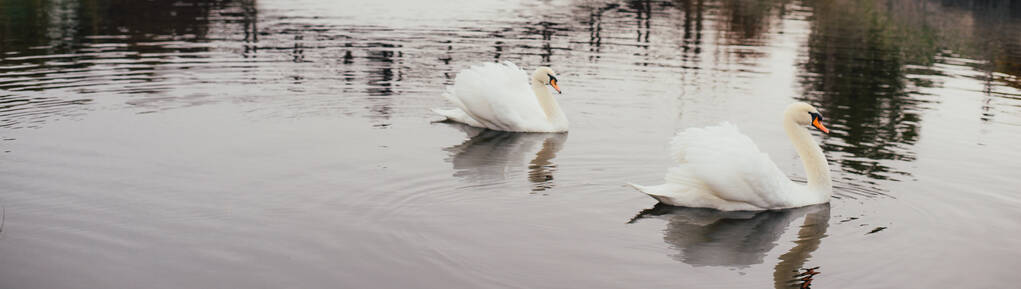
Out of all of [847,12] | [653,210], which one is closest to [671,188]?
[653,210]

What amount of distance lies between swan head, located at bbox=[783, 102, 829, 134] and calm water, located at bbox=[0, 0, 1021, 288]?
0.92 m

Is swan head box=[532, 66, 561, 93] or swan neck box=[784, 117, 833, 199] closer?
swan neck box=[784, 117, 833, 199]

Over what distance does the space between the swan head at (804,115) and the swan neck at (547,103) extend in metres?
4.79

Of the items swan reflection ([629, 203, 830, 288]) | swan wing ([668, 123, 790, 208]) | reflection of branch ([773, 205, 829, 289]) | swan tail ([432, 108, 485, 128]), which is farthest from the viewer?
swan tail ([432, 108, 485, 128])

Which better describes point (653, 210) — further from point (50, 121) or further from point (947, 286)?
point (50, 121)

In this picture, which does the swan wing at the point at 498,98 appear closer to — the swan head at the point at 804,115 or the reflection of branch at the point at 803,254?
the swan head at the point at 804,115

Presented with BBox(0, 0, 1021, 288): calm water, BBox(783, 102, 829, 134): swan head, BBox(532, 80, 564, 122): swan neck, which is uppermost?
BBox(783, 102, 829, 134): swan head

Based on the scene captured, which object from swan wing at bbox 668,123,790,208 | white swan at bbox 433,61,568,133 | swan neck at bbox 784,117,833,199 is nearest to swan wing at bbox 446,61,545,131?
white swan at bbox 433,61,568,133

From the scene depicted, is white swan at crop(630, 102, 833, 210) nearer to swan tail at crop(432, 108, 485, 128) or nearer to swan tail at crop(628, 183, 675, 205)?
swan tail at crop(628, 183, 675, 205)

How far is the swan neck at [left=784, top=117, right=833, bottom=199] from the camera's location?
38.1 feet

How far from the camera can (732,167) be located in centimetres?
1070

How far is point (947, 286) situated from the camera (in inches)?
358

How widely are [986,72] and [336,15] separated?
850 inches

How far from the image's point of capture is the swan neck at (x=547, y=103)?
1620 cm
